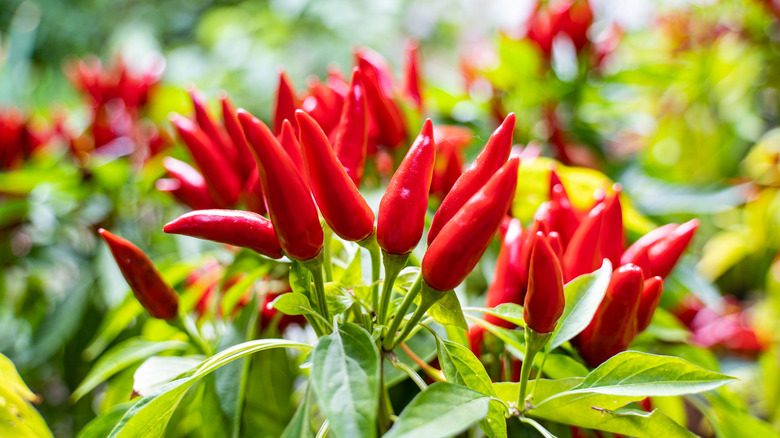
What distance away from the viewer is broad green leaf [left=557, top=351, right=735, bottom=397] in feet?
0.98

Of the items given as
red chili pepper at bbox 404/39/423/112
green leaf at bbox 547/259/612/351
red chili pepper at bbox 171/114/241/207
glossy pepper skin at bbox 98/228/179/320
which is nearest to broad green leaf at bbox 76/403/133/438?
glossy pepper skin at bbox 98/228/179/320

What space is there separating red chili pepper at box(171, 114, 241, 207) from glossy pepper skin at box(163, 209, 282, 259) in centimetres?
15

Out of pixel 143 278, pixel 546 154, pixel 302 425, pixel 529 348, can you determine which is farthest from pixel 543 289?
pixel 546 154

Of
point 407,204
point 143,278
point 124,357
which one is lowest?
point 124,357

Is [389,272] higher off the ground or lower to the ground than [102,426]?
higher

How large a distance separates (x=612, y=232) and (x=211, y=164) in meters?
0.30

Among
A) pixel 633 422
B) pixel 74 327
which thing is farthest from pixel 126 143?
pixel 633 422

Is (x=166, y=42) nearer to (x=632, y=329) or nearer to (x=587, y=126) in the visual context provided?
(x=587, y=126)

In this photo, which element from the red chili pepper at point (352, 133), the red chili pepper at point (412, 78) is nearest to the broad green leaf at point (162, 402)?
the red chili pepper at point (352, 133)

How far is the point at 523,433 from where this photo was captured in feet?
1.16

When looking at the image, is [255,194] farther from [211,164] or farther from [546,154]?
[546,154]

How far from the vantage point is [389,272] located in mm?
313

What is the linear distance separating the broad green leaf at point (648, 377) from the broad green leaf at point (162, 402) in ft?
0.54

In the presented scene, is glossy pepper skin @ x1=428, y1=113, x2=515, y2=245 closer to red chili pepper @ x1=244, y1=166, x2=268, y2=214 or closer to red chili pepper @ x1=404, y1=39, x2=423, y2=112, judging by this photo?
red chili pepper @ x1=244, y1=166, x2=268, y2=214
